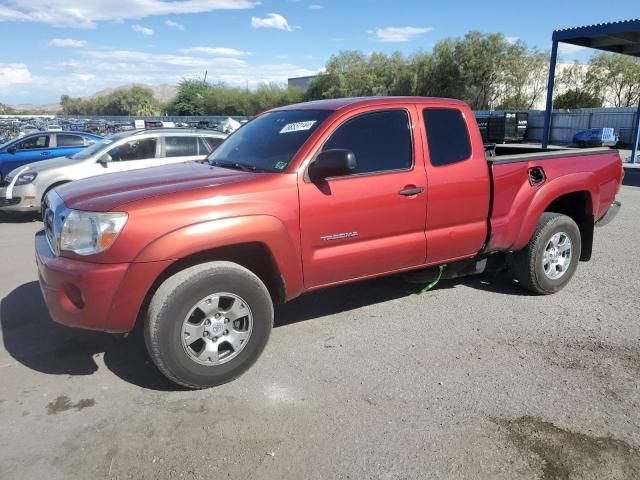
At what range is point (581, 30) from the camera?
58.7ft

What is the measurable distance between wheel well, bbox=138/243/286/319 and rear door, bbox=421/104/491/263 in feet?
4.39

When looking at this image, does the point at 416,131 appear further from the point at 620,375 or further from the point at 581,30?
the point at 581,30

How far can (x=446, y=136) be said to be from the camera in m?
4.39

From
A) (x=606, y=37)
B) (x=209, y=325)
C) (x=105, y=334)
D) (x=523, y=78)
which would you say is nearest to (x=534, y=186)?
(x=209, y=325)

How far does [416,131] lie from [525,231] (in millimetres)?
1489

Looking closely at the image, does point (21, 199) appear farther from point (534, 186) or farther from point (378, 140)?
Result: point (534, 186)

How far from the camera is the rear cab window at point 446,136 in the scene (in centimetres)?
429

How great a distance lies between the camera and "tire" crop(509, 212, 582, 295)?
495cm

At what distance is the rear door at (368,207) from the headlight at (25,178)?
24.0 ft

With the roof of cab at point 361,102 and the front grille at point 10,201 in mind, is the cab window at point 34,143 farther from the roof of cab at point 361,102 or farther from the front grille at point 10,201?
the roof of cab at point 361,102

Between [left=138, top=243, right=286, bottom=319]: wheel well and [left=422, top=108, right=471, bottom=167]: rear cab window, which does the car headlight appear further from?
[left=422, top=108, right=471, bottom=167]: rear cab window

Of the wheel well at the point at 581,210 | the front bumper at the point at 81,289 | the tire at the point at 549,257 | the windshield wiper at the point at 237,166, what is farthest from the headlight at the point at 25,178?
the wheel well at the point at 581,210

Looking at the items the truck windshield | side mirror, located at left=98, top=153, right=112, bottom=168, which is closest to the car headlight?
the truck windshield

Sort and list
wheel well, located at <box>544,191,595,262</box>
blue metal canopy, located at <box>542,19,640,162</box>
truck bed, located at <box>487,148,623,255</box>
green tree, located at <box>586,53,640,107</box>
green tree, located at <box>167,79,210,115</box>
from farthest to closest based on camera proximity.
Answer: green tree, located at <box>167,79,210,115</box> → green tree, located at <box>586,53,640,107</box> → blue metal canopy, located at <box>542,19,640,162</box> → wheel well, located at <box>544,191,595,262</box> → truck bed, located at <box>487,148,623,255</box>
